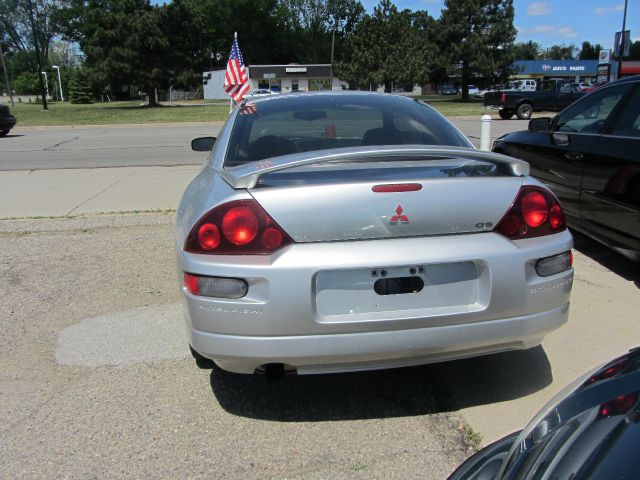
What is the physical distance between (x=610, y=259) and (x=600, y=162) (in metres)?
1.12

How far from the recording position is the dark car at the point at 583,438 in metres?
1.22

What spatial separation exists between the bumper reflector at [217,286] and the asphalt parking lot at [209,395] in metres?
0.73

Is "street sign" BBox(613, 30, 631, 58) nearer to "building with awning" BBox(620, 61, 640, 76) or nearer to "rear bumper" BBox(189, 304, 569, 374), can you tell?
"rear bumper" BBox(189, 304, 569, 374)

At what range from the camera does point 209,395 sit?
309cm

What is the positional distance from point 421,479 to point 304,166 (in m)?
1.47

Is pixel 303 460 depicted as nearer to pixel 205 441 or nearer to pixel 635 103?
pixel 205 441

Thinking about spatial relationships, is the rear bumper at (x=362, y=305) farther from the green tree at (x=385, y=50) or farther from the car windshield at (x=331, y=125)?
the green tree at (x=385, y=50)

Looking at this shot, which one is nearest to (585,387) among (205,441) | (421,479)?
(421,479)

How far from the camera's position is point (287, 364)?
2559mm

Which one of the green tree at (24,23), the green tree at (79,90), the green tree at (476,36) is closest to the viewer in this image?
the green tree at (476,36)

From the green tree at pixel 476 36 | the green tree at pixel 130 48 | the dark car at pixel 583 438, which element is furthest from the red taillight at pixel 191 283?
the green tree at pixel 476 36

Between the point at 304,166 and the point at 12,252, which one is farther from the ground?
the point at 304,166

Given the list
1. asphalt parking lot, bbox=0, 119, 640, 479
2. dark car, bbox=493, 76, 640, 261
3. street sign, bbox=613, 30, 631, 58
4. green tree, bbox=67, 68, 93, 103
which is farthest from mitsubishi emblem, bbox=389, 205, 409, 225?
green tree, bbox=67, 68, 93, 103

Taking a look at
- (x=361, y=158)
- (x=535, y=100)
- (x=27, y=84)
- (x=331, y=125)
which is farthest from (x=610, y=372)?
(x=27, y=84)
